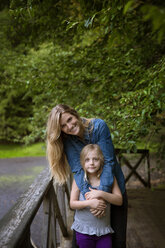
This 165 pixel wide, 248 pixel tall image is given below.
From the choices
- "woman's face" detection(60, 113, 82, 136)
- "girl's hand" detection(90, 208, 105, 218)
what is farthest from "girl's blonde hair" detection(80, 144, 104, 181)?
"girl's hand" detection(90, 208, 105, 218)

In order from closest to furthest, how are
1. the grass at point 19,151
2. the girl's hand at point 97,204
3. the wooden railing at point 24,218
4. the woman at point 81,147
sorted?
1. the wooden railing at point 24,218
2. the girl's hand at point 97,204
3. the woman at point 81,147
4. the grass at point 19,151

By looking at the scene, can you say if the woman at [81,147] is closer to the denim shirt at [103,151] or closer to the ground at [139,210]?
the denim shirt at [103,151]

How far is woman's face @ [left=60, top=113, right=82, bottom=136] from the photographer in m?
1.88

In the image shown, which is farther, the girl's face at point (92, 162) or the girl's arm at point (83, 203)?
the girl's face at point (92, 162)

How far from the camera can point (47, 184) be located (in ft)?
7.51

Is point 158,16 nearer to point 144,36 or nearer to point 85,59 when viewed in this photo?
point 85,59

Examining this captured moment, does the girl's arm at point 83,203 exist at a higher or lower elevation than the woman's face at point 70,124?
lower

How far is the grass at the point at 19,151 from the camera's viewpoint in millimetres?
15148

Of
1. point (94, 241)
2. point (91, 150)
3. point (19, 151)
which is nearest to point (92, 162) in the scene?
point (91, 150)

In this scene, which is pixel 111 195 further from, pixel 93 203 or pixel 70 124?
pixel 70 124

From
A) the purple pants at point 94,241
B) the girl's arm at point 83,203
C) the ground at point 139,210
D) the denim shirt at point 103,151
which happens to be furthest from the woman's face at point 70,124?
the ground at point 139,210

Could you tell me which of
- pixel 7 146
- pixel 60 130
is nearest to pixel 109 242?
pixel 60 130

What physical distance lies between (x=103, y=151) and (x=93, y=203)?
0.40m

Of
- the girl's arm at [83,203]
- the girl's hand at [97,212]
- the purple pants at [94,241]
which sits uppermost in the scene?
the girl's arm at [83,203]
